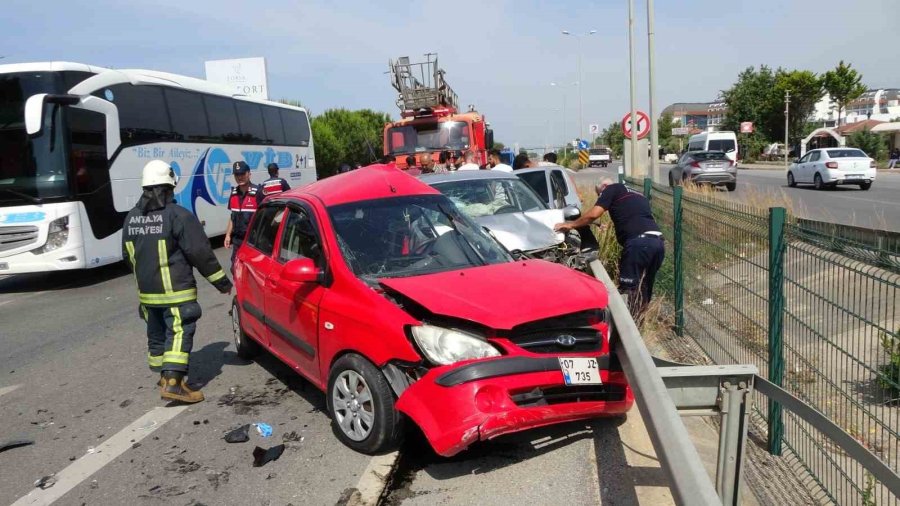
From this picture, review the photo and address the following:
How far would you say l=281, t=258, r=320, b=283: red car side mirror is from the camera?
15.4ft

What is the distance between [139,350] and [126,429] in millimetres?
2534

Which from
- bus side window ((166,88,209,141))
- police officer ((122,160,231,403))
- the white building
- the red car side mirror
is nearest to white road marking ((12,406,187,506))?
police officer ((122,160,231,403))

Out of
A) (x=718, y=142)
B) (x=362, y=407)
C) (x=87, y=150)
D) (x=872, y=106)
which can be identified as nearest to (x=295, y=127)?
(x=87, y=150)

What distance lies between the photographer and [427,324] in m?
4.07

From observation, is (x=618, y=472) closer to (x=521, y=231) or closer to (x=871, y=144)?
(x=521, y=231)

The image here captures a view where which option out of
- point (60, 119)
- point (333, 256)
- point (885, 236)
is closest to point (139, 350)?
point (333, 256)

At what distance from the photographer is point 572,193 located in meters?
10.9

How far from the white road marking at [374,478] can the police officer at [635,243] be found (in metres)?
3.11

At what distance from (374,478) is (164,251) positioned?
2.43 metres

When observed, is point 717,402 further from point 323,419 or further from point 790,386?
point 323,419

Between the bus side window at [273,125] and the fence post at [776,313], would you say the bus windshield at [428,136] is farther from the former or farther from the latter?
the fence post at [776,313]

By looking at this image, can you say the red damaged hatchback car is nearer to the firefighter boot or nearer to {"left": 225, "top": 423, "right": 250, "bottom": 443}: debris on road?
{"left": 225, "top": 423, "right": 250, "bottom": 443}: debris on road

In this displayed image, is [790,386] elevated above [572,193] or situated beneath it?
situated beneath

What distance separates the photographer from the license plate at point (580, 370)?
4.06 meters
